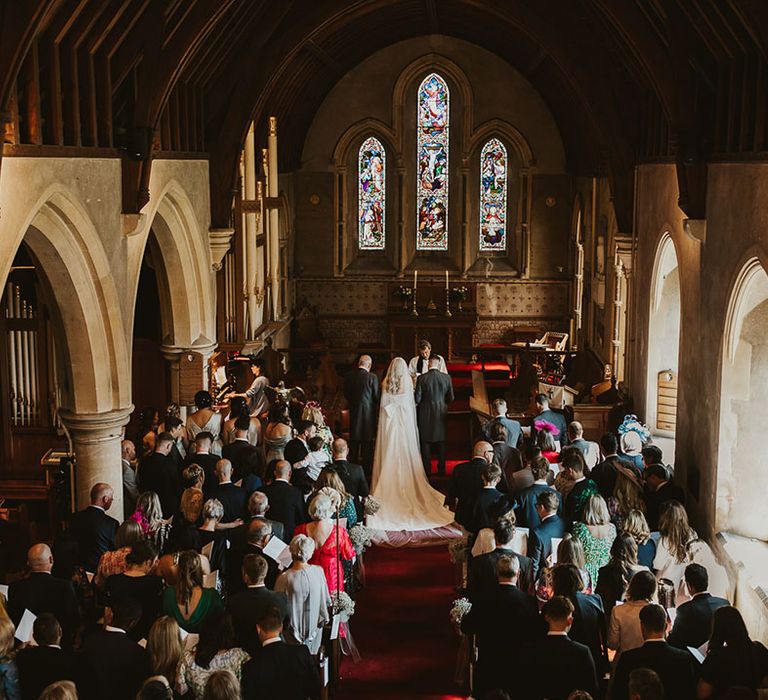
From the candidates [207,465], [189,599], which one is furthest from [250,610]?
[207,465]

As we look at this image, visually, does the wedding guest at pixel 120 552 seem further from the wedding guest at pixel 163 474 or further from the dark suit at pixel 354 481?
the dark suit at pixel 354 481

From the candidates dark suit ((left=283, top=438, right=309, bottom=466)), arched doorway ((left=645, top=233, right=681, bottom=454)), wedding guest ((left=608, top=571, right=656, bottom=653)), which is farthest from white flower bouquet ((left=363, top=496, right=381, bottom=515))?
arched doorway ((left=645, top=233, right=681, bottom=454))

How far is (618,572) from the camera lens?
688 centimetres

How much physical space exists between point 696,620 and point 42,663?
3.36m

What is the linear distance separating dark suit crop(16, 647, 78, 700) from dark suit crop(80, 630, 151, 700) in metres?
0.09

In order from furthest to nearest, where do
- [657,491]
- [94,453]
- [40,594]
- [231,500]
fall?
[94,453]
[657,491]
[231,500]
[40,594]

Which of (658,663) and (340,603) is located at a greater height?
(658,663)

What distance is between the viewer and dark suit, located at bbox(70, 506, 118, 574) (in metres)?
7.46

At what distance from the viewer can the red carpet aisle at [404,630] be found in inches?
316

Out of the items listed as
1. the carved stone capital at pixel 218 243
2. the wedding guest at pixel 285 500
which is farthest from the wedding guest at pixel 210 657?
the carved stone capital at pixel 218 243

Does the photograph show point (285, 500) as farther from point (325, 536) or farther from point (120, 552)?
point (120, 552)

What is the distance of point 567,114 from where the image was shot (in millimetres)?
19750

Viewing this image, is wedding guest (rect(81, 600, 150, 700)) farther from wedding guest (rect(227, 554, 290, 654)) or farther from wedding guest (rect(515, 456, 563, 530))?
wedding guest (rect(515, 456, 563, 530))

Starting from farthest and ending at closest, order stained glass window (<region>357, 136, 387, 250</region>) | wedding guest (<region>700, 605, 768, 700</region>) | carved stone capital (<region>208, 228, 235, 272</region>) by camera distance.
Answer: stained glass window (<region>357, 136, 387, 250</region>) < carved stone capital (<region>208, 228, 235, 272</region>) < wedding guest (<region>700, 605, 768, 700</region>)
